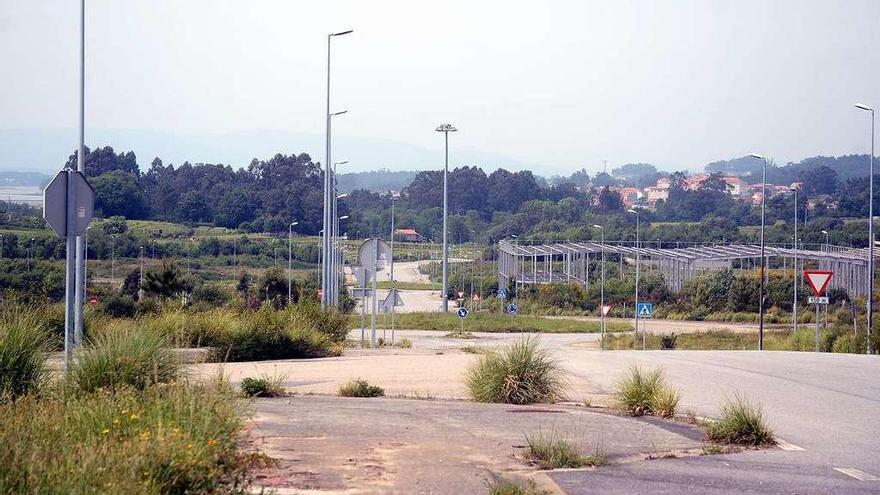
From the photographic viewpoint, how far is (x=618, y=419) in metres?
13.8

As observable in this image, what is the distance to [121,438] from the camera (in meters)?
7.73

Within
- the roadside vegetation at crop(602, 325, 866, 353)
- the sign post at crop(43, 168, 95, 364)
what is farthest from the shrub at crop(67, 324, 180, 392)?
the roadside vegetation at crop(602, 325, 866, 353)

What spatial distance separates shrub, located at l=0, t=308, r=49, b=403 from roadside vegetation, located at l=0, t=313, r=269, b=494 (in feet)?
0.15

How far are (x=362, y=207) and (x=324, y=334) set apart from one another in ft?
487

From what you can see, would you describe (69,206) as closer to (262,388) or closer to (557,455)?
(262,388)

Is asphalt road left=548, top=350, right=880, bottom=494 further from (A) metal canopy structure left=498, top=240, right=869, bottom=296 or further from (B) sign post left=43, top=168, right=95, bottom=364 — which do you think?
(A) metal canopy structure left=498, top=240, right=869, bottom=296

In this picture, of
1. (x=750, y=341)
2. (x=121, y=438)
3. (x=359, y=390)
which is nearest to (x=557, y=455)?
(x=121, y=438)

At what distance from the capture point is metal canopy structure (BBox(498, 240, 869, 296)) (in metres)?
75.0

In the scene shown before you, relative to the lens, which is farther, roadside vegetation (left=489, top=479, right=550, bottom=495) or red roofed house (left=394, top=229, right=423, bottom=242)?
red roofed house (left=394, top=229, right=423, bottom=242)

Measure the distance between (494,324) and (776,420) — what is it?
5427cm

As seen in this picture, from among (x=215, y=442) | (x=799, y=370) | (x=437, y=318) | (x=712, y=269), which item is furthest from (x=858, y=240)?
(x=215, y=442)

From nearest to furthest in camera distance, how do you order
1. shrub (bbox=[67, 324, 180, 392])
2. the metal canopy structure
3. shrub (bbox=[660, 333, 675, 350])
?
shrub (bbox=[67, 324, 180, 392]) < shrub (bbox=[660, 333, 675, 350]) < the metal canopy structure

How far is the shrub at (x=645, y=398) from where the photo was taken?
46.4ft

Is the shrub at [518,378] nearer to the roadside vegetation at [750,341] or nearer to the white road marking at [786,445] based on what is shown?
the white road marking at [786,445]
